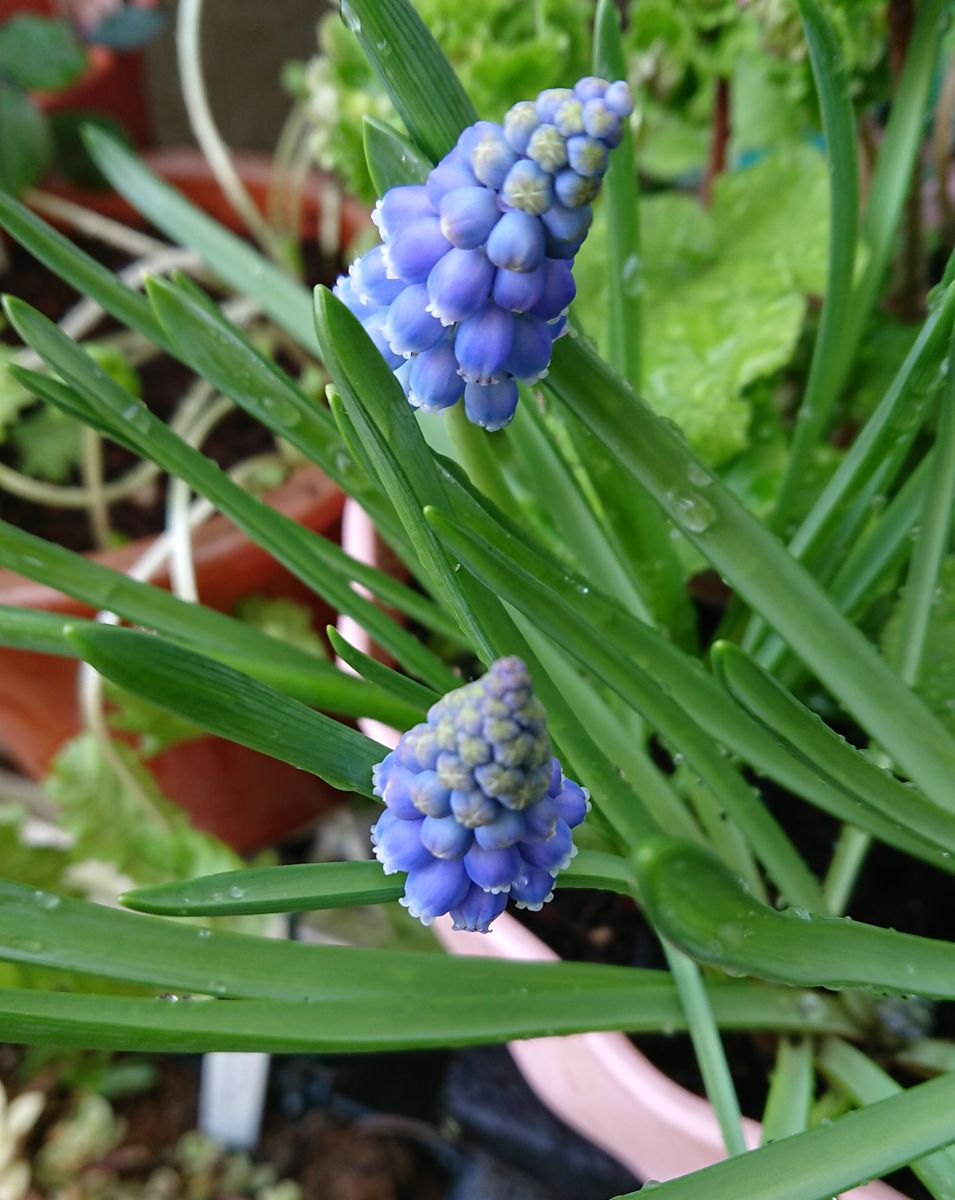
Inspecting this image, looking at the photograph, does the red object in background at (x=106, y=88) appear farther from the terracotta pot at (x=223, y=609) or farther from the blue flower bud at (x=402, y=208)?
the blue flower bud at (x=402, y=208)

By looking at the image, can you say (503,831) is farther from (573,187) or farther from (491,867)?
(573,187)

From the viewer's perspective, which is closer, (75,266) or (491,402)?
(491,402)

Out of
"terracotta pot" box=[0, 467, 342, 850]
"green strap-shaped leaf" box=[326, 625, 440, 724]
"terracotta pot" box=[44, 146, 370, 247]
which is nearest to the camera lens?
"green strap-shaped leaf" box=[326, 625, 440, 724]

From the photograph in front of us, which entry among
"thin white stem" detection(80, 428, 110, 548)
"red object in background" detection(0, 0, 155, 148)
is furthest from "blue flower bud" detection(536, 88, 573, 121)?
"red object in background" detection(0, 0, 155, 148)

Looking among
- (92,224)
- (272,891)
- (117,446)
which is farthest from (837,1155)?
(92,224)

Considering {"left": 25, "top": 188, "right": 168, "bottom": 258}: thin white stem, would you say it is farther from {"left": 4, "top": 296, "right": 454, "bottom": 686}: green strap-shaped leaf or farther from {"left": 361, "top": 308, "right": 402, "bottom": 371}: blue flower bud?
{"left": 361, "top": 308, "right": 402, "bottom": 371}: blue flower bud
